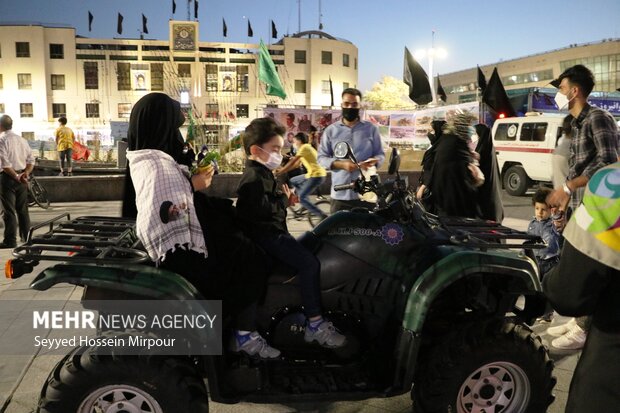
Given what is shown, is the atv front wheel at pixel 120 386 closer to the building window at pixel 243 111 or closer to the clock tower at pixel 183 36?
the building window at pixel 243 111

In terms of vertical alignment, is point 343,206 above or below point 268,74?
below

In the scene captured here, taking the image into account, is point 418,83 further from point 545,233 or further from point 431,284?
point 431,284

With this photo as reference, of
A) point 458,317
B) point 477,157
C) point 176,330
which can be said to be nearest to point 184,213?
point 176,330

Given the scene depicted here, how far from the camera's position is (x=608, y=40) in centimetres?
6750

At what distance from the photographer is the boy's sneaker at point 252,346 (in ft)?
9.95

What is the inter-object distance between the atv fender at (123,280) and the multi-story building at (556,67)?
201ft

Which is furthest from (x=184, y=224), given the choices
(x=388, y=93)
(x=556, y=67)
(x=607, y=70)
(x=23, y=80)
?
(x=556, y=67)

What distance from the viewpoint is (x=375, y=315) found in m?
3.21

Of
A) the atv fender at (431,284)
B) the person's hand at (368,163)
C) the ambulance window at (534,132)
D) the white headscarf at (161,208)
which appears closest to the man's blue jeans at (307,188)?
the person's hand at (368,163)

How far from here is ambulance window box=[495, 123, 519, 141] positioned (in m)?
16.0

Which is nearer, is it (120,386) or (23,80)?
(120,386)

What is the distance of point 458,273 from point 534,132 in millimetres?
13899

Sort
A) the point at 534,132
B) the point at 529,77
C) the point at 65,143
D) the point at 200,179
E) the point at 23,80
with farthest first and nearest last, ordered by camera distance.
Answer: the point at 529,77
the point at 23,80
the point at 65,143
the point at 534,132
the point at 200,179

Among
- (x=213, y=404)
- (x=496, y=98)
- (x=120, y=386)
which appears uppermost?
(x=496, y=98)
